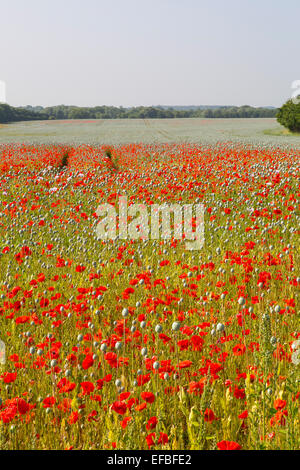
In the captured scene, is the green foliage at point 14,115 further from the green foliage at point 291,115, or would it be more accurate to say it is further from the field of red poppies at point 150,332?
the field of red poppies at point 150,332

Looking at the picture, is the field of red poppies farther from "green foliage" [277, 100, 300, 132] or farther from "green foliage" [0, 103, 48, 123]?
"green foliage" [0, 103, 48, 123]

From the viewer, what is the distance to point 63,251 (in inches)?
245

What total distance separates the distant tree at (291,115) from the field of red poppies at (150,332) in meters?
27.9

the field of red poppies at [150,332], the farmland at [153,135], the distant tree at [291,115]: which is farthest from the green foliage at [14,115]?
the field of red poppies at [150,332]

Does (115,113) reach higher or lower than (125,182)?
higher

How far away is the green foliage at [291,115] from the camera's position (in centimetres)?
Answer: 3553

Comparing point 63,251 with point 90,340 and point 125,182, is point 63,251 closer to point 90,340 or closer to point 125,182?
point 90,340

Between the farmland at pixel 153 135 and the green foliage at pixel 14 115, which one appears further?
the green foliage at pixel 14 115

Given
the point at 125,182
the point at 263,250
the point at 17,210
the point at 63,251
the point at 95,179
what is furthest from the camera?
the point at 95,179

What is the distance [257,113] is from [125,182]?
86.6 m

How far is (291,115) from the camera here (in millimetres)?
35812

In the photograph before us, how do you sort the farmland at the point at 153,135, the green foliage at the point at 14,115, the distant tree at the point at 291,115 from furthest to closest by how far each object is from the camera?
the green foliage at the point at 14,115 → the distant tree at the point at 291,115 → the farmland at the point at 153,135
